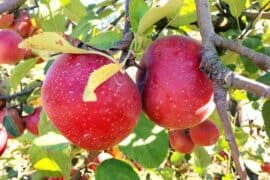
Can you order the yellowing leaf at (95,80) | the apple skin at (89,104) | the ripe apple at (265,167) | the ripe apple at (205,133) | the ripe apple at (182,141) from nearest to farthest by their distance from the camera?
the yellowing leaf at (95,80) < the apple skin at (89,104) < the ripe apple at (205,133) < the ripe apple at (182,141) < the ripe apple at (265,167)

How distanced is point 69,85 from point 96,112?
0.05 metres

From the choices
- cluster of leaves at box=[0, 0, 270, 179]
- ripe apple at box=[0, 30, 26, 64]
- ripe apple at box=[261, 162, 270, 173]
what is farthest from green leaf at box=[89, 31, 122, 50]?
ripe apple at box=[261, 162, 270, 173]

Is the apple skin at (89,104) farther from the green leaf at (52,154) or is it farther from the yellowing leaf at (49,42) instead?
the green leaf at (52,154)

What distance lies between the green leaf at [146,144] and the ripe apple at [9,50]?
0.78 metres

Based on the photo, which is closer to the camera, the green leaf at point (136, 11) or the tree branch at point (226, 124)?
the tree branch at point (226, 124)

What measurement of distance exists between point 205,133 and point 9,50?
675 mm

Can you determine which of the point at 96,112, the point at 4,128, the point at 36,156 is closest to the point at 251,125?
the point at 4,128

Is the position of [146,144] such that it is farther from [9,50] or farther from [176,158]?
[176,158]

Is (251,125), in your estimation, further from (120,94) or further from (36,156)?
(120,94)

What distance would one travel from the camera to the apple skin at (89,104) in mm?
648

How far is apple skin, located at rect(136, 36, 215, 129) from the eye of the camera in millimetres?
709

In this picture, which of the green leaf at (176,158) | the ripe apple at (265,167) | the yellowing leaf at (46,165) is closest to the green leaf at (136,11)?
the yellowing leaf at (46,165)

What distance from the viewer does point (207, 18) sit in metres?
0.68

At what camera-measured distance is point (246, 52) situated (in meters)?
0.62
